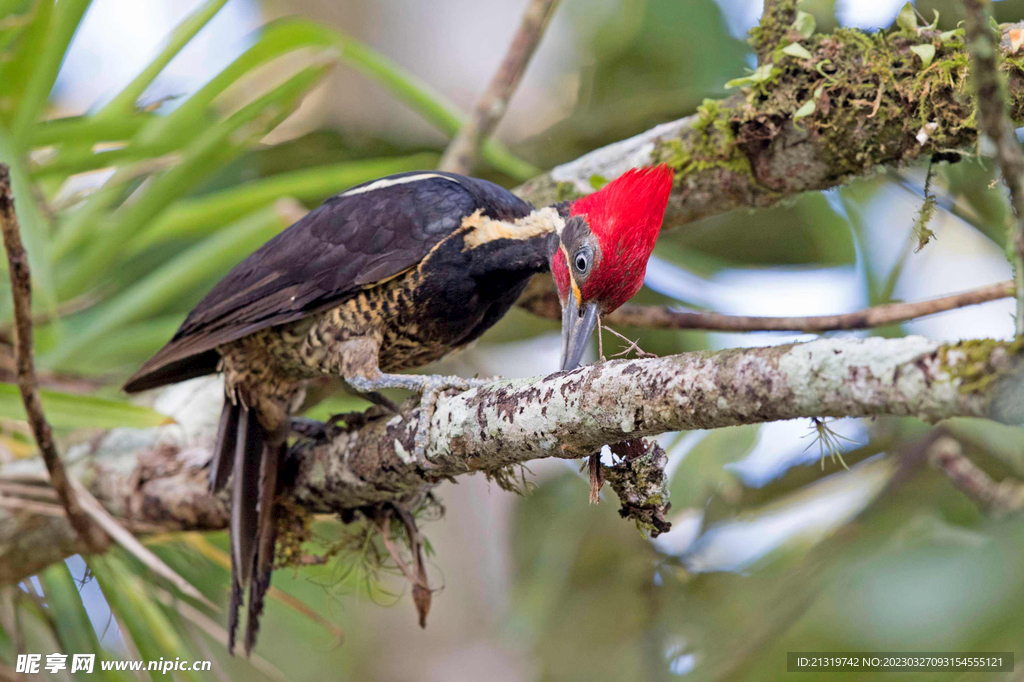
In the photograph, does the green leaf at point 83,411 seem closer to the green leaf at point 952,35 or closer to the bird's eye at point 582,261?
the bird's eye at point 582,261

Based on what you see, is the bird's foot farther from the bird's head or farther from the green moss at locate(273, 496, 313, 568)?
the green moss at locate(273, 496, 313, 568)

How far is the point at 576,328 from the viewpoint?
1854 millimetres

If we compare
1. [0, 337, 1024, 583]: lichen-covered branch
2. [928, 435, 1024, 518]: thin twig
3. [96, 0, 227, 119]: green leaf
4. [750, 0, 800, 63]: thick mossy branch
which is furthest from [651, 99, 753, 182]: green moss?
[96, 0, 227, 119]: green leaf

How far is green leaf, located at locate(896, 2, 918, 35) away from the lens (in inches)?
64.5

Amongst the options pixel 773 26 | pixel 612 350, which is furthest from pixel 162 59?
pixel 773 26

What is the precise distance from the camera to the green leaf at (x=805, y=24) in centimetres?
173

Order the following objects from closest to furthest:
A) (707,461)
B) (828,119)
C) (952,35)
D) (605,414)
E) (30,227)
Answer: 1. (605,414)
2. (952,35)
3. (828,119)
4. (30,227)
5. (707,461)

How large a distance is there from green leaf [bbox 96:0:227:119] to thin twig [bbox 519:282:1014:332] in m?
1.38

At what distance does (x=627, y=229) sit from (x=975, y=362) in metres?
1.03

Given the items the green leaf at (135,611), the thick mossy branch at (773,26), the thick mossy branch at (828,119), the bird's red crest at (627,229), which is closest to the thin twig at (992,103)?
the thick mossy branch at (828,119)

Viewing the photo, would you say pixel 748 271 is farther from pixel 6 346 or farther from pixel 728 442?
pixel 6 346

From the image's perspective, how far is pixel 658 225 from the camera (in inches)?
71.1

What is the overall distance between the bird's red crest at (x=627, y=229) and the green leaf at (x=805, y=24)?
16.6 inches

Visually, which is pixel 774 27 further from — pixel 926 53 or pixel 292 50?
pixel 292 50
